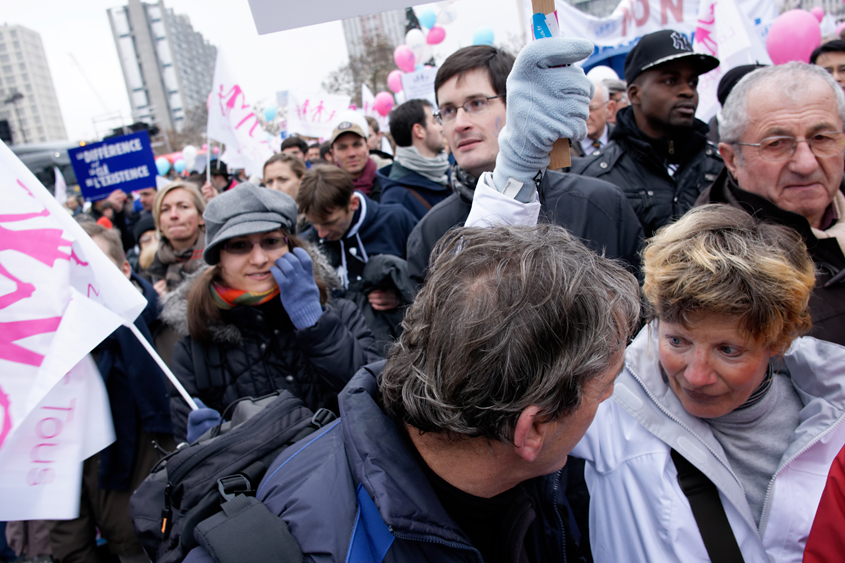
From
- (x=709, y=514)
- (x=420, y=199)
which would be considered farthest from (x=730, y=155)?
(x=420, y=199)

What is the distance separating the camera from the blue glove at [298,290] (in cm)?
226

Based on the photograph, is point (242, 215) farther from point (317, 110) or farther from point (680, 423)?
point (317, 110)

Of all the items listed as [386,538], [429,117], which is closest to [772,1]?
[429,117]

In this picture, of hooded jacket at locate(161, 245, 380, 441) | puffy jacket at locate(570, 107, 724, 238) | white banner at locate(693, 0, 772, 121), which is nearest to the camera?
hooded jacket at locate(161, 245, 380, 441)

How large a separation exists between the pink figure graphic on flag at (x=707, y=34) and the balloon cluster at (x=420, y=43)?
6.58 m

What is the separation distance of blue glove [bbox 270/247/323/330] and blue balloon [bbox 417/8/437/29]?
35.3 feet

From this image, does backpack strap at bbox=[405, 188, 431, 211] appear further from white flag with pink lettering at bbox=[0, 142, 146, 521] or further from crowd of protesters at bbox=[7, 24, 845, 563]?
white flag with pink lettering at bbox=[0, 142, 146, 521]

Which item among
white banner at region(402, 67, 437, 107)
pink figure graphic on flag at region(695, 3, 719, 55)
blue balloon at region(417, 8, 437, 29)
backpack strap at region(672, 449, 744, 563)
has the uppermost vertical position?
blue balloon at region(417, 8, 437, 29)

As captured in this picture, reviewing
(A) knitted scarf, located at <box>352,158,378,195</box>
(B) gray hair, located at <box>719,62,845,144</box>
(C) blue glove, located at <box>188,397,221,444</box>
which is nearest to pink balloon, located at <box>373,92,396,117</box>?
(A) knitted scarf, located at <box>352,158,378,195</box>

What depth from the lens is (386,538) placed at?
1.08m

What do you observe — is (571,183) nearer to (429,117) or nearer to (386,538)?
(386,538)

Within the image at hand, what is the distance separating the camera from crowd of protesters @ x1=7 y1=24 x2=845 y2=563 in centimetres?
110

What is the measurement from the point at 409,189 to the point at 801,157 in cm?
313

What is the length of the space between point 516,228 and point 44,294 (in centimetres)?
146
